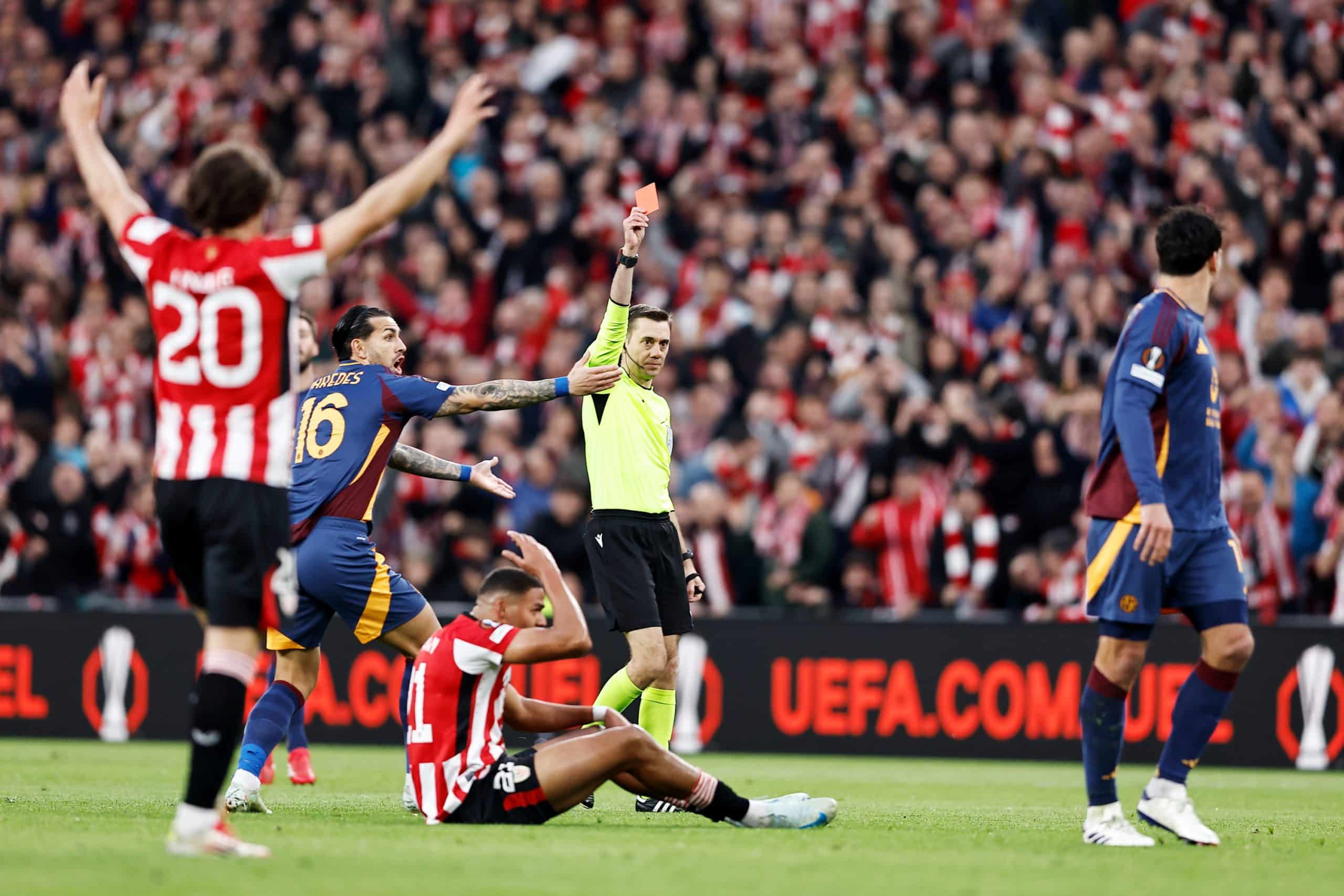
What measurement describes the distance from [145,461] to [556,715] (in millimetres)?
10922

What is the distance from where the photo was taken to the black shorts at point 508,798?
7.43 metres

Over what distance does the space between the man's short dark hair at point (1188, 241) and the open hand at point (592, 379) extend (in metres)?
2.59

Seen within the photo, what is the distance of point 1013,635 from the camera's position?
14766 mm

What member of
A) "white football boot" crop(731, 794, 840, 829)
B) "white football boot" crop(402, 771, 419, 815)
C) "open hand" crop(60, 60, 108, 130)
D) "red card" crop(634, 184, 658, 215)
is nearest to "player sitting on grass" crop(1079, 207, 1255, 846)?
"white football boot" crop(731, 794, 840, 829)

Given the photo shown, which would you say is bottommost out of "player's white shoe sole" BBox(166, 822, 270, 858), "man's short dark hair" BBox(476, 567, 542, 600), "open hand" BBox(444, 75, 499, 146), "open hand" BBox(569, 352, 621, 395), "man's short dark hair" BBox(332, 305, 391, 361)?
"player's white shoe sole" BBox(166, 822, 270, 858)

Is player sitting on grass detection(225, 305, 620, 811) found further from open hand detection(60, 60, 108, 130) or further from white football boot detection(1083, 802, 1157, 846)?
white football boot detection(1083, 802, 1157, 846)

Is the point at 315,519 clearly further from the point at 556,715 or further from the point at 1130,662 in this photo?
the point at 1130,662

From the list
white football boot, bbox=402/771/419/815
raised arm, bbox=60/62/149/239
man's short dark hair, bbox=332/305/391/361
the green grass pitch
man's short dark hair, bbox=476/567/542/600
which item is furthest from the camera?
man's short dark hair, bbox=332/305/391/361

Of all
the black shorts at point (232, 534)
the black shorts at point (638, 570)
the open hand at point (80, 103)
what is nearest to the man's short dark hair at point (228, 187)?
the open hand at point (80, 103)

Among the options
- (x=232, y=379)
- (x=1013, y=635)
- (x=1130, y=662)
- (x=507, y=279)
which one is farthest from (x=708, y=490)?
(x=232, y=379)

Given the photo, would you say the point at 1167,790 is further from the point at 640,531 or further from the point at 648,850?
the point at 640,531

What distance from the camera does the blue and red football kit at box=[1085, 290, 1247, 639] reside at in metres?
7.27

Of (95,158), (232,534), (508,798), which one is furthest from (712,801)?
(95,158)

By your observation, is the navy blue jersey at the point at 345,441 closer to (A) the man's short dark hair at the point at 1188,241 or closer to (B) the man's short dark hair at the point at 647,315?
(B) the man's short dark hair at the point at 647,315
